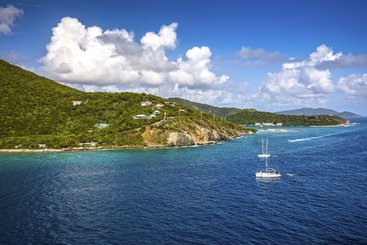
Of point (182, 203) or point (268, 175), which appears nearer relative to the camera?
point (182, 203)

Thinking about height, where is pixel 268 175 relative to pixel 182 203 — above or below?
above

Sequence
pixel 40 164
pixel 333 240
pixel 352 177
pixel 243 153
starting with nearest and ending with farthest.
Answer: pixel 333 240 < pixel 352 177 < pixel 40 164 < pixel 243 153

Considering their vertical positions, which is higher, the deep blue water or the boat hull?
the boat hull

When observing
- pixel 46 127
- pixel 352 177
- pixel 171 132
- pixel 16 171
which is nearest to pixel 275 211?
pixel 352 177

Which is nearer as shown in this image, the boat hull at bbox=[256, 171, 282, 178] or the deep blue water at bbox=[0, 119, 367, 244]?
the deep blue water at bbox=[0, 119, 367, 244]

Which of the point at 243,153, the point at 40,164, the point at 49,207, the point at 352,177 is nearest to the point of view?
the point at 49,207

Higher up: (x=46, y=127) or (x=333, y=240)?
(x=46, y=127)

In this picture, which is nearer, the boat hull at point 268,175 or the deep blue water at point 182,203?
the deep blue water at point 182,203

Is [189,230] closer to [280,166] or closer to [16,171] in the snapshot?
[280,166]
